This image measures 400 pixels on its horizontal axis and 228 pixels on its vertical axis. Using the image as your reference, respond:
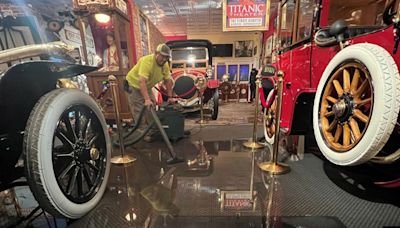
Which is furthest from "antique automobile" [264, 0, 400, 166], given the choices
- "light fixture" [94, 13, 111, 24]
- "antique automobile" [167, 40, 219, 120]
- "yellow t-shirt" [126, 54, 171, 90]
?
"light fixture" [94, 13, 111, 24]

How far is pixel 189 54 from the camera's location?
17.4ft

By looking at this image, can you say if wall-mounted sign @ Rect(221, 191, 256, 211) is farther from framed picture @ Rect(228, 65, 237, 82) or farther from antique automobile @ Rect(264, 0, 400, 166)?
framed picture @ Rect(228, 65, 237, 82)

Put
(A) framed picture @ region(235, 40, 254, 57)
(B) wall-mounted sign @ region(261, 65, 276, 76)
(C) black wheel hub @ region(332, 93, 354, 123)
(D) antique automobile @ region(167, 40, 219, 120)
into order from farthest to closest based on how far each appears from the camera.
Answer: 1. (A) framed picture @ region(235, 40, 254, 57)
2. (D) antique automobile @ region(167, 40, 219, 120)
3. (B) wall-mounted sign @ region(261, 65, 276, 76)
4. (C) black wheel hub @ region(332, 93, 354, 123)

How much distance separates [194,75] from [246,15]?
1950 mm

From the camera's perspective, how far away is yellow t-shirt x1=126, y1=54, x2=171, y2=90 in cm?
268

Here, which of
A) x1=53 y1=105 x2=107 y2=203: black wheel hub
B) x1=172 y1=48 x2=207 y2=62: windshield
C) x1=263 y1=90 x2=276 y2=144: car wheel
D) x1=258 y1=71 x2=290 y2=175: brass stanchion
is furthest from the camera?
x1=172 y1=48 x2=207 y2=62: windshield

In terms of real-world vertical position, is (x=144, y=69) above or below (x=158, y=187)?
above

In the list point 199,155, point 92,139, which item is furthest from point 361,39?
point 92,139

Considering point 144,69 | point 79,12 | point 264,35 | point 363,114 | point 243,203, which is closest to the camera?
point 363,114

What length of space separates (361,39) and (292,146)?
5.17 ft

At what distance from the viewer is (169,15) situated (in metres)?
7.65

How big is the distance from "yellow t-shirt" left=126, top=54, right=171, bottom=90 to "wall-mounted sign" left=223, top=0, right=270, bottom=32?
253 cm

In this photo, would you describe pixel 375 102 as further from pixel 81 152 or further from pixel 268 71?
pixel 81 152

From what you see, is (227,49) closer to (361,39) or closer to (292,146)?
(292,146)
